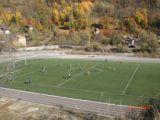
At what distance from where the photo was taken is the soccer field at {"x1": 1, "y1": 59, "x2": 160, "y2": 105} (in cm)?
3488

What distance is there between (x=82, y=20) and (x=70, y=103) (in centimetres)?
7897

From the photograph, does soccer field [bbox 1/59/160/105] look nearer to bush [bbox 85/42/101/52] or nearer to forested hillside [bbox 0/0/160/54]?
bush [bbox 85/42/101/52]

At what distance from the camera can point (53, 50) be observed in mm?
73500

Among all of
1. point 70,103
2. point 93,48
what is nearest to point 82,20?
point 93,48

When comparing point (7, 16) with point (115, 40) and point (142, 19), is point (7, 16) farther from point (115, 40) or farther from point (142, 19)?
point (142, 19)

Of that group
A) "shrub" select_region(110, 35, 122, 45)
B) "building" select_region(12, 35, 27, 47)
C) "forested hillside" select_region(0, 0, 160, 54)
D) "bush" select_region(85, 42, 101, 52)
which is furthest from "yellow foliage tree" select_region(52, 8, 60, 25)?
"bush" select_region(85, 42, 101, 52)

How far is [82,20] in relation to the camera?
10700cm

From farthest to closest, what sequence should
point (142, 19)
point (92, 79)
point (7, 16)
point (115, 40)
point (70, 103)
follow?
point (7, 16)
point (142, 19)
point (115, 40)
point (92, 79)
point (70, 103)

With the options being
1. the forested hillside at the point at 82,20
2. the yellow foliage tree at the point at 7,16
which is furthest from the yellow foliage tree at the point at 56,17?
the yellow foliage tree at the point at 7,16

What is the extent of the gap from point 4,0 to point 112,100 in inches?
4499

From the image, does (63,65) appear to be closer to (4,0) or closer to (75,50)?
(75,50)

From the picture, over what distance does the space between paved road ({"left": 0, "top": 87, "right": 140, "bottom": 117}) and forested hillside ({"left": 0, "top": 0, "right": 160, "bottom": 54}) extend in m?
41.9

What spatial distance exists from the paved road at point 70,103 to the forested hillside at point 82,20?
41.9m

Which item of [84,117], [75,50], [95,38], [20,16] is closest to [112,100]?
[84,117]
